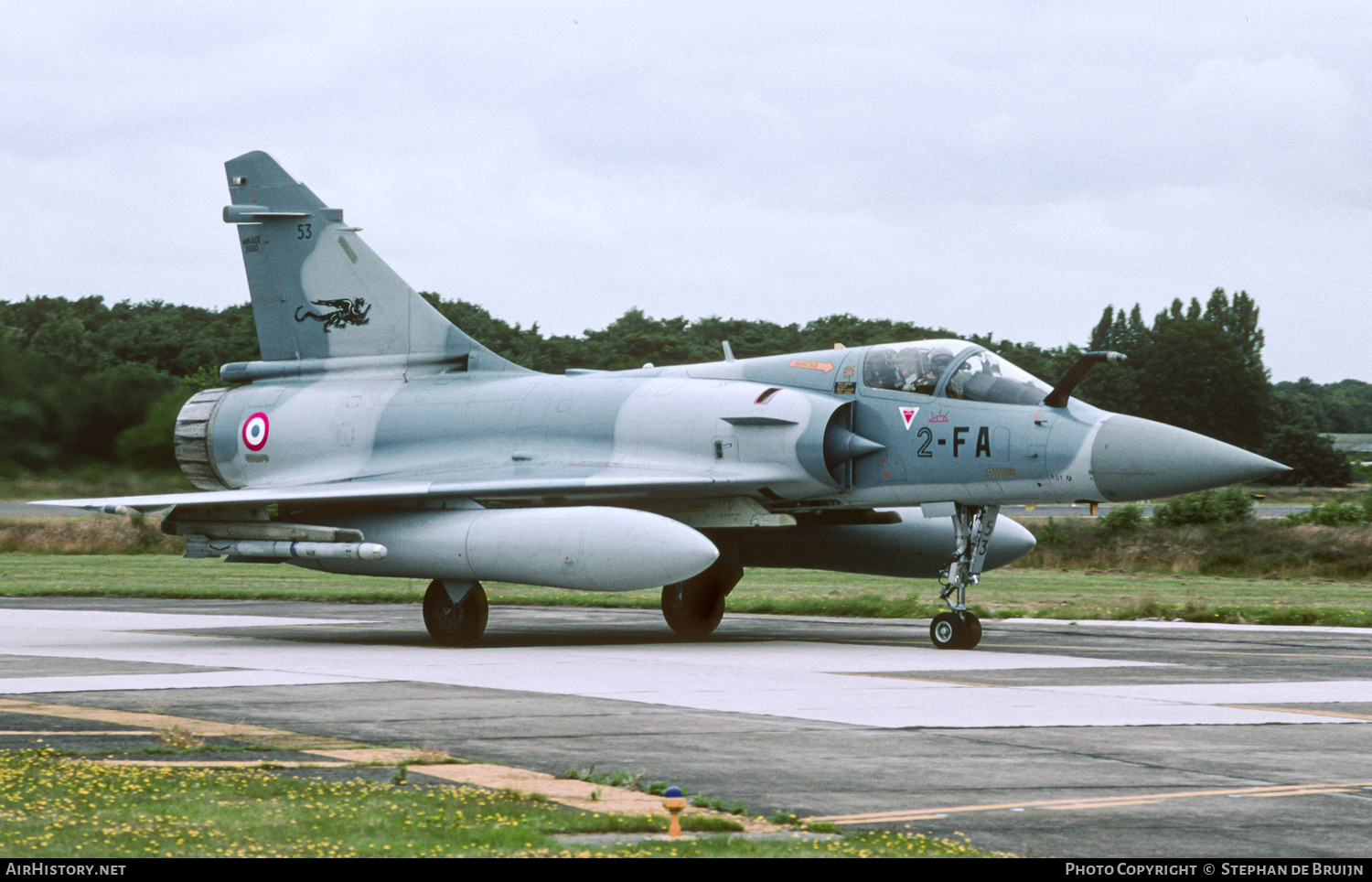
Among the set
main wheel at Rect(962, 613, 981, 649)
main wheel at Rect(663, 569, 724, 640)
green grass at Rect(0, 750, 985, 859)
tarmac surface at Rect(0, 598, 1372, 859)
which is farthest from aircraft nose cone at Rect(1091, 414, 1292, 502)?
green grass at Rect(0, 750, 985, 859)

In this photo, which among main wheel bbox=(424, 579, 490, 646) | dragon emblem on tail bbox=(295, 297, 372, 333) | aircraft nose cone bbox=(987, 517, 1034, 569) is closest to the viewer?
main wheel bbox=(424, 579, 490, 646)

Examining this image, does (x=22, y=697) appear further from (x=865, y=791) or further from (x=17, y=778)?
(x=865, y=791)

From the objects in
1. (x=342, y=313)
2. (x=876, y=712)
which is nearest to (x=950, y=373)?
(x=876, y=712)

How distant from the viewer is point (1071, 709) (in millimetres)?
10680

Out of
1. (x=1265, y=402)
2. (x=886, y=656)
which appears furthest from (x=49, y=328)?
(x=1265, y=402)

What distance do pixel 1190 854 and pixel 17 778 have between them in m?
5.27

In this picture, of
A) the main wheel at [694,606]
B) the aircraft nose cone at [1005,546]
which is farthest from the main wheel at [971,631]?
the main wheel at [694,606]

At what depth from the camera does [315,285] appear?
20.9 meters

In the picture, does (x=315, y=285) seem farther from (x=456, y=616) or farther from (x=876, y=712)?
(x=876, y=712)

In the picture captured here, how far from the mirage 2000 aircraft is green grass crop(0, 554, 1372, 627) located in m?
4.37

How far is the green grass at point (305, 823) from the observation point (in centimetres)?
578

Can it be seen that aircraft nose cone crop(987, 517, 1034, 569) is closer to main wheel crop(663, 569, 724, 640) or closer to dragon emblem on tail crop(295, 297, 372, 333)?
Result: main wheel crop(663, 569, 724, 640)

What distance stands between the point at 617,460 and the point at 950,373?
3.87m

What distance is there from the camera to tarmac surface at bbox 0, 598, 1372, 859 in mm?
6941
